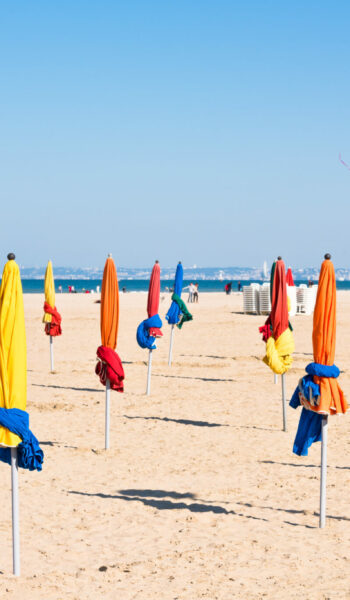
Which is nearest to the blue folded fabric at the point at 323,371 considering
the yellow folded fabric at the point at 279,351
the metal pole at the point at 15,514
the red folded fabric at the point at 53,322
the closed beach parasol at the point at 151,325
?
the metal pole at the point at 15,514

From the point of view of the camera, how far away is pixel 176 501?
812 cm

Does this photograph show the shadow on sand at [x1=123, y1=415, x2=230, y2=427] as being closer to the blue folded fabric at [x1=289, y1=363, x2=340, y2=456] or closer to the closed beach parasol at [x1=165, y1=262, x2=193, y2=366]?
the blue folded fabric at [x1=289, y1=363, x2=340, y2=456]

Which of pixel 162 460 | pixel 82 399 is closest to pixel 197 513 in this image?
pixel 162 460

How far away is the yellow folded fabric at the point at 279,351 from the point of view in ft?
35.6

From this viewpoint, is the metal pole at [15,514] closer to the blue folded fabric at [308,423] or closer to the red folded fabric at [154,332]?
the blue folded fabric at [308,423]

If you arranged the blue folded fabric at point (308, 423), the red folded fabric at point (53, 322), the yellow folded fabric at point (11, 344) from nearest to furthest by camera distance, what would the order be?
the yellow folded fabric at point (11, 344) → the blue folded fabric at point (308, 423) → the red folded fabric at point (53, 322)

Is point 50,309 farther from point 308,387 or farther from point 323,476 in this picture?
point 323,476

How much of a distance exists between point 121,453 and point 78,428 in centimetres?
178

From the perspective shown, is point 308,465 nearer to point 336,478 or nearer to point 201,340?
point 336,478

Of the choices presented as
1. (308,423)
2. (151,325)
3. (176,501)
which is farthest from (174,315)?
(308,423)

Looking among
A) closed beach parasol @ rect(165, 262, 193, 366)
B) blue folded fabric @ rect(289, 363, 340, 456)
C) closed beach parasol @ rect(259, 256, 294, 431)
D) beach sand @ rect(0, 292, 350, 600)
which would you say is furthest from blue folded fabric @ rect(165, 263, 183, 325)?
blue folded fabric @ rect(289, 363, 340, 456)

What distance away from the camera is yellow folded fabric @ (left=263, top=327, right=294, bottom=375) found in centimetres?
1086

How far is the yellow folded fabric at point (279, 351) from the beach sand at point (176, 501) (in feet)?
4.08

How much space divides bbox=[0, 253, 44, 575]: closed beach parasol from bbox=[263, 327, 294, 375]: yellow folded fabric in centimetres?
563
